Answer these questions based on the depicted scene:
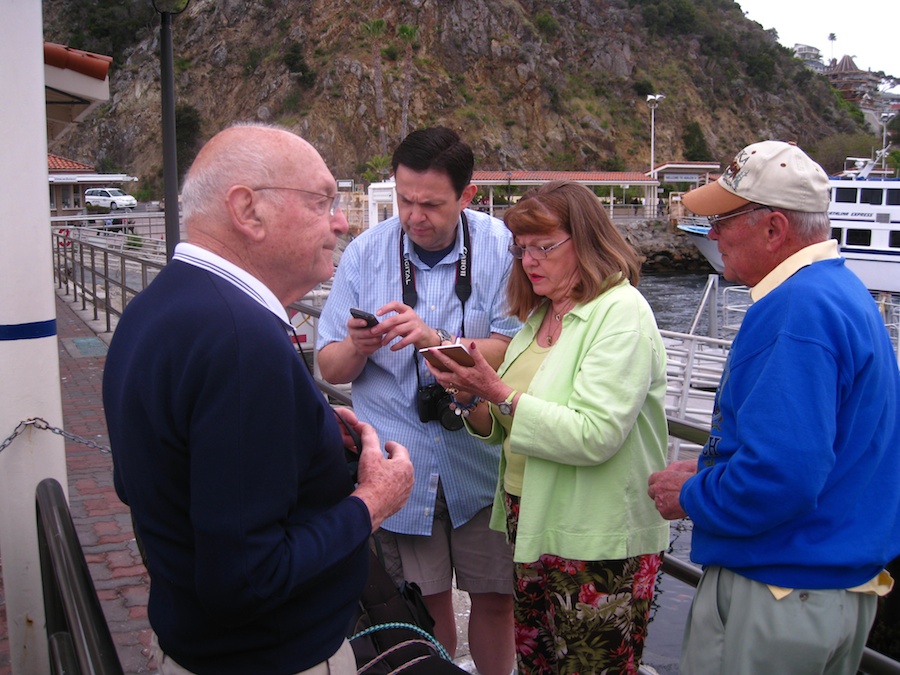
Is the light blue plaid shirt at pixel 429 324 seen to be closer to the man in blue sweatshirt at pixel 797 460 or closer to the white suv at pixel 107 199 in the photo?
the man in blue sweatshirt at pixel 797 460

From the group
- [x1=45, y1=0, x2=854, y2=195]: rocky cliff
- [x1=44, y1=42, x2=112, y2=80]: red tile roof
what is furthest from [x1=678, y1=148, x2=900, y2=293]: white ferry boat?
[x1=45, y1=0, x2=854, y2=195]: rocky cliff

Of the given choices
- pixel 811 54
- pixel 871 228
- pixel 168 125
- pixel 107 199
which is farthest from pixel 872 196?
pixel 811 54

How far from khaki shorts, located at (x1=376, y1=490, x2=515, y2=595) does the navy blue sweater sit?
1071 mm

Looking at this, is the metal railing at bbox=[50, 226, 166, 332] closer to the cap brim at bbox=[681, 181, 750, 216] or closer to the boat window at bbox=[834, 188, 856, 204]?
the cap brim at bbox=[681, 181, 750, 216]

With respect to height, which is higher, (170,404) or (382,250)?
(382,250)

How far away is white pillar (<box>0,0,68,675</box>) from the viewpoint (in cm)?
248

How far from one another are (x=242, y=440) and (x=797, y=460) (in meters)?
1.01

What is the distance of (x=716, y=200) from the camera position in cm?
182

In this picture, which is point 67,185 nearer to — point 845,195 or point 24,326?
point 845,195

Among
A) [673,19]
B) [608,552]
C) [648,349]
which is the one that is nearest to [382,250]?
[648,349]

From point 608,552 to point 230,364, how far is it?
1201 millimetres

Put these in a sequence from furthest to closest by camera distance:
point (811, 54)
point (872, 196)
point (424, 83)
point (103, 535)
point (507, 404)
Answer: point (811, 54) < point (424, 83) < point (872, 196) < point (103, 535) < point (507, 404)

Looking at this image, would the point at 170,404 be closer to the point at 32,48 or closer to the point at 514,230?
the point at 514,230

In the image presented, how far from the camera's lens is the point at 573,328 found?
217 cm
